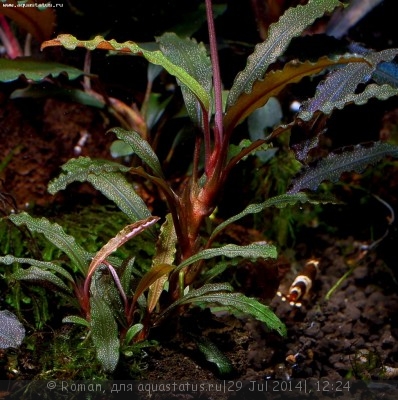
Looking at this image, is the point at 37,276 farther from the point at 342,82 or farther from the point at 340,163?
the point at 342,82

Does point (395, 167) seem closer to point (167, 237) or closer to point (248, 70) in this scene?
point (248, 70)

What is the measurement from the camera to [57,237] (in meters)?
1.65

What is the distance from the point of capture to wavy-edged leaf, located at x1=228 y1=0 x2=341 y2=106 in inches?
67.0

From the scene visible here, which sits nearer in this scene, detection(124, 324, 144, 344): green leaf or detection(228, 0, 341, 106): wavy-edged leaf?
detection(124, 324, 144, 344): green leaf

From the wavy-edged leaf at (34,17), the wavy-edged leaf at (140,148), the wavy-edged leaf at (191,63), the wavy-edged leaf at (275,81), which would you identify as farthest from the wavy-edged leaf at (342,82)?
the wavy-edged leaf at (34,17)

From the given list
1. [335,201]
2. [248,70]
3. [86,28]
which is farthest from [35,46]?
[335,201]

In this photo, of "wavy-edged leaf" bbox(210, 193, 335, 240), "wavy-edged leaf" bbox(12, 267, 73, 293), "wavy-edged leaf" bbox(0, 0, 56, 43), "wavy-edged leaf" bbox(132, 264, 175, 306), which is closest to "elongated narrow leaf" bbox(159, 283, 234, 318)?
"wavy-edged leaf" bbox(132, 264, 175, 306)

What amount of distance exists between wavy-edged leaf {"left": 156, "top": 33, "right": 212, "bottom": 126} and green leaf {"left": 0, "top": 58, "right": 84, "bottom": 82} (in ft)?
1.47

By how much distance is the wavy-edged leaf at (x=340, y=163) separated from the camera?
1680mm

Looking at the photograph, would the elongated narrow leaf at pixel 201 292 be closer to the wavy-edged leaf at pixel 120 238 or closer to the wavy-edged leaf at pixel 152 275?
the wavy-edged leaf at pixel 152 275

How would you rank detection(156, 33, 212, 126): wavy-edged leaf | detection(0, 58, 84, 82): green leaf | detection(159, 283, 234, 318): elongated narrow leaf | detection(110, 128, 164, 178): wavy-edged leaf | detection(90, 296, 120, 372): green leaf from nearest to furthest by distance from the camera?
1. detection(90, 296, 120, 372): green leaf
2. detection(159, 283, 234, 318): elongated narrow leaf
3. detection(110, 128, 164, 178): wavy-edged leaf
4. detection(156, 33, 212, 126): wavy-edged leaf
5. detection(0, 58, 84, 82): green leaf

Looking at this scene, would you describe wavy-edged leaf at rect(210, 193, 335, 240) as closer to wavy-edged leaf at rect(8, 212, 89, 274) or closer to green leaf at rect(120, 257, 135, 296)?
green leaf at rect(120, 257, 135, 296)

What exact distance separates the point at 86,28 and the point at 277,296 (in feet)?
5.16

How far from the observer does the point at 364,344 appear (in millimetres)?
1944
